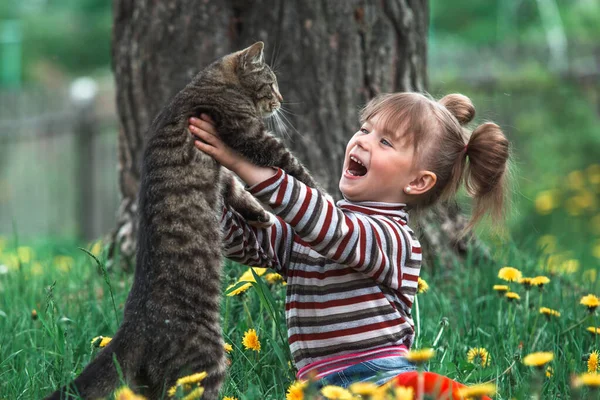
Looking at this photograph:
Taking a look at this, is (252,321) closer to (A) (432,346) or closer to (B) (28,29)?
(A) (432,346)

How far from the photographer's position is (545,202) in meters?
7.50

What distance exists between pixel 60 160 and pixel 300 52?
555 centimetres

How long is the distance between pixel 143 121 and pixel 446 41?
33.4ft

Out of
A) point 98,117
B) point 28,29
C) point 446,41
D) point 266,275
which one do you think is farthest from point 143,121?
point 28,29

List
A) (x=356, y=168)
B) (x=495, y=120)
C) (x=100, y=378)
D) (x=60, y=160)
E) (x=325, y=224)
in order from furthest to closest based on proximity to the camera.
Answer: (x=60, y=160) < (x=495, y=120) < (x=356, y=168) < (x=325, y=224) < (x=100, y=378)

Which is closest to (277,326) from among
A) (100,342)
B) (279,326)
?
(279,326)

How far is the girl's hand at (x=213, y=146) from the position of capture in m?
2.40

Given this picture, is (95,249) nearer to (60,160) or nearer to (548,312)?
(548,312)

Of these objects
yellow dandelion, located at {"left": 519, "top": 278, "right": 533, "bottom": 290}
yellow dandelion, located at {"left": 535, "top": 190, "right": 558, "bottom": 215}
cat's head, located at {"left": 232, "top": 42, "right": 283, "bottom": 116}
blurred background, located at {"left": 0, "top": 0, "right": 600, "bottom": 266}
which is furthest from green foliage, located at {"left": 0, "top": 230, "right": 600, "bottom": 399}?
blurred background, located at {"left": 0, "top": 0, "right": 600, "bottom": 266}

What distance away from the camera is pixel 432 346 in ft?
9.15

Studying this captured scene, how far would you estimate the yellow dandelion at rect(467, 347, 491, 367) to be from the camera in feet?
8.86

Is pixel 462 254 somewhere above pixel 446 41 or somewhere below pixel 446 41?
below

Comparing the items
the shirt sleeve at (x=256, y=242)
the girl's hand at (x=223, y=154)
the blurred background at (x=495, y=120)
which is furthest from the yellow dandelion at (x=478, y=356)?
the blurred background at (x=495, y=120)

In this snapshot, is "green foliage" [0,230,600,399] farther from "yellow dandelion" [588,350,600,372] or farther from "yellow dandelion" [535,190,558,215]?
"yellow dandelion" [535,190,558,215]
